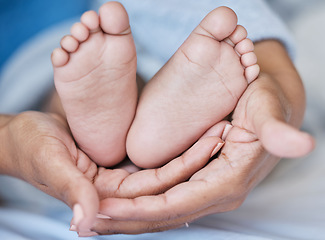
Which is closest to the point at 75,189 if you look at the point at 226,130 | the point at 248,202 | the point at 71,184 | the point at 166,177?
the point at 71,184

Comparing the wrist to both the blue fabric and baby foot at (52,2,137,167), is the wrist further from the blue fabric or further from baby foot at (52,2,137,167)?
the blue fabric

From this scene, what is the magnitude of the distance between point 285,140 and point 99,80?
0.30 metres

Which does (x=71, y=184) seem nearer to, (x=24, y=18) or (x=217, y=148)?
(x=217, y=148)

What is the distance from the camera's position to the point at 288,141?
1.30 ft

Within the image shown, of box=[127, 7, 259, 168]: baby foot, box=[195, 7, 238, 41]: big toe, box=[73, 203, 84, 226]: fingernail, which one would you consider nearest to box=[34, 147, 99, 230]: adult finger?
box=[73, 203, 84, 226]: fingernail

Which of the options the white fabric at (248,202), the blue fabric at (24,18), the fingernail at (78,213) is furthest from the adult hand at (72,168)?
the blue fabric at (24,18)

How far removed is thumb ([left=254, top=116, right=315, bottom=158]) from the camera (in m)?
0.39

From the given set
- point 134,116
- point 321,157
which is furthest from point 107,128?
point 321,157

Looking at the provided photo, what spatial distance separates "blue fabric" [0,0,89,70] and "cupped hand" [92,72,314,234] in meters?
0.85

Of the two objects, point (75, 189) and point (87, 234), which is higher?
point (75, 189)

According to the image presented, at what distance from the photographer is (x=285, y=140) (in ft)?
1.31

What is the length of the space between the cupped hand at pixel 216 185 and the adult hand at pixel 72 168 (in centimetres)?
4

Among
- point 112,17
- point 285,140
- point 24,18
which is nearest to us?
point 285,140

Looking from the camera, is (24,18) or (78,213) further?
(24,18)
